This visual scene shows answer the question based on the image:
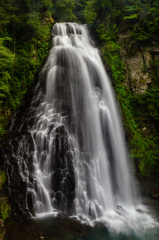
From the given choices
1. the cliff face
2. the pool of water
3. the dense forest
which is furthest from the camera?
the cliff face

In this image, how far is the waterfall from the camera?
685cm

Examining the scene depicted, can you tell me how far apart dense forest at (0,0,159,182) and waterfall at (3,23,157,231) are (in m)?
0.96

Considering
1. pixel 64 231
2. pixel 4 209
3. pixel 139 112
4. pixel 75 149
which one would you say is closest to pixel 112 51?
pixel 139 112

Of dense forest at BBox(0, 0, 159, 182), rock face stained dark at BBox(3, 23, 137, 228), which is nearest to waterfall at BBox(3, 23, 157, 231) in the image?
rock face stained dark at BBox(3, 23, 137, 228)

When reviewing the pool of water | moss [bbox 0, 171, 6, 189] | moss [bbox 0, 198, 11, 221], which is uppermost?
moss [bbox 0, 171, 6, 189]

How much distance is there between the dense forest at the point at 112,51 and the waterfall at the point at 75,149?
0.96 metres

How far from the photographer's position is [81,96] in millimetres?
10023

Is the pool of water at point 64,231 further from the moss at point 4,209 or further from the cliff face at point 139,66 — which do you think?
the cliff face at point 139,66

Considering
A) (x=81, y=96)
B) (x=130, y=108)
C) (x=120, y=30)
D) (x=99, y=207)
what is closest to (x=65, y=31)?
(x=120, y=30)

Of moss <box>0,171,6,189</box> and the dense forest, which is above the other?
the dense forest

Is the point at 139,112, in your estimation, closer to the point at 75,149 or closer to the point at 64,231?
the point at 75,149

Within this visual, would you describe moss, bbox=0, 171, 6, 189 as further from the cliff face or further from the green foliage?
the cliff face

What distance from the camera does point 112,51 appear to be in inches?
546

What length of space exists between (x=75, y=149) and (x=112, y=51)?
9904 mm
